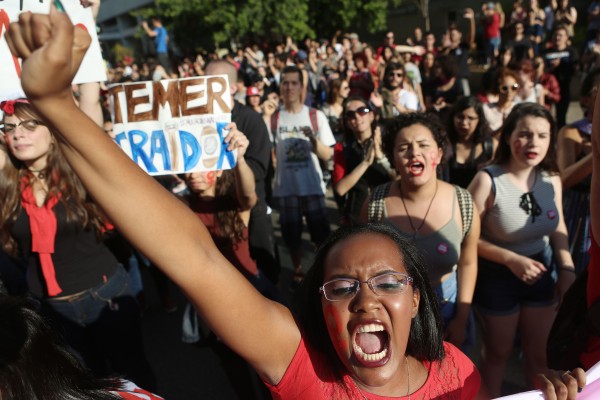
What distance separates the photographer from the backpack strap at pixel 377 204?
237 cm

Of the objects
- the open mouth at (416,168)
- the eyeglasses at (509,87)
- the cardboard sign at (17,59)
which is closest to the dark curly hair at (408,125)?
the open mouth at (416,168)

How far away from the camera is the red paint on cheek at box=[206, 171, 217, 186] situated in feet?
8.37

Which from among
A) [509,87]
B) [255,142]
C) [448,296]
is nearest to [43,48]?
[448,296]

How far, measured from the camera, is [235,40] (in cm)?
2530

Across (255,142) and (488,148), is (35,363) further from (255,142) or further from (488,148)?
(488,148)

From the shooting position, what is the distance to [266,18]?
23656 mm

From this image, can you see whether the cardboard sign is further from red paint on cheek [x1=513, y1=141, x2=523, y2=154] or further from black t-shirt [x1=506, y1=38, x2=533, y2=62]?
black t-shirt [x1=506, y1=38, x2=533, y2=62]

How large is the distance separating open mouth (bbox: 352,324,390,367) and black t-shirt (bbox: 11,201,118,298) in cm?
159

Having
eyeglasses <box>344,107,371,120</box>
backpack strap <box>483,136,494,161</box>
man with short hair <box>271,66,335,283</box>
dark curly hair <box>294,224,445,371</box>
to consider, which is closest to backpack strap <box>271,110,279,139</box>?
man with short hair <box>271,66,335,283</box>

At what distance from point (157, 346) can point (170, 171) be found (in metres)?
1.90

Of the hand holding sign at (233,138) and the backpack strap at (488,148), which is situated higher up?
the hand holding sign at (233,138)

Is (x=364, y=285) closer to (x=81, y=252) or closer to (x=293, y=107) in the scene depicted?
(x=81, y=252)

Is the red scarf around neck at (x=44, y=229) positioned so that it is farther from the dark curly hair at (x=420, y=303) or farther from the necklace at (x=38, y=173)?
the dark curly hair at (x=420, y=303)

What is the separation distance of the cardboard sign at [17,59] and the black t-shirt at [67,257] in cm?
63
